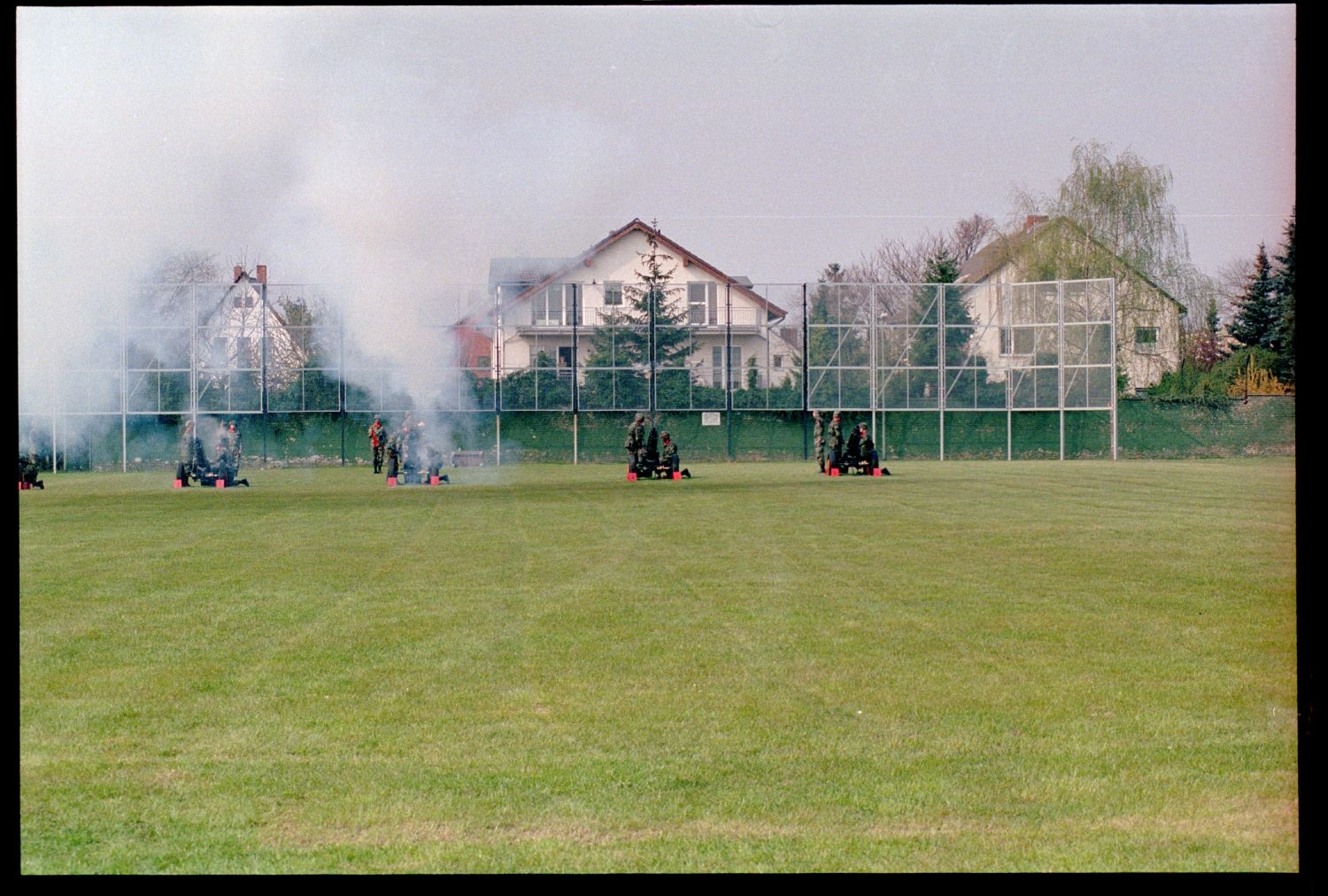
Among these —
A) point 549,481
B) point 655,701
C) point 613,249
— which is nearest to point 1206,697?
point 655,701

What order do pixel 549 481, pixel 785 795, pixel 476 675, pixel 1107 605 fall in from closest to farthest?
pixel 785 795 < pixel 476 675 < pixel 1107 605 < pixel 549 481

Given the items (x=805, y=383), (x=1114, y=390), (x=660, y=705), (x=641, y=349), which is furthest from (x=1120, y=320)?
(x=660, y=705)

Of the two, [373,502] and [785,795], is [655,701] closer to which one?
[785,795]

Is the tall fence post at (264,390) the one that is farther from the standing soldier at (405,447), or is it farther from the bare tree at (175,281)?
the standing soldier at (405,447)

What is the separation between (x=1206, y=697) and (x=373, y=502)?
16.8 metres

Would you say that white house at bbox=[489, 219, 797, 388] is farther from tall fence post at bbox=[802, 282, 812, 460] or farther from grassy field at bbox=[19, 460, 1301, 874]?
grassy field at bbox=[19, 460, 1301, 874]

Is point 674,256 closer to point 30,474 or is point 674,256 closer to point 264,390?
point 264,390

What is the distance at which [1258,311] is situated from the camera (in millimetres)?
40938

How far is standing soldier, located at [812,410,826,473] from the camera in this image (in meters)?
32.4

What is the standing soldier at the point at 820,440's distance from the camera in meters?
32.4

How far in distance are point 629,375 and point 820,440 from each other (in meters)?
6.87

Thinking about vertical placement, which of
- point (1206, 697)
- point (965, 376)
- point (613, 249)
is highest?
point (613, 249)

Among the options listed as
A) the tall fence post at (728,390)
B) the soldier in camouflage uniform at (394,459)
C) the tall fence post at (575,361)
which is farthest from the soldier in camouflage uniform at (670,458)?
the tall fence post at (728,390)

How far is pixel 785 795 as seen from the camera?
543 centimetres
